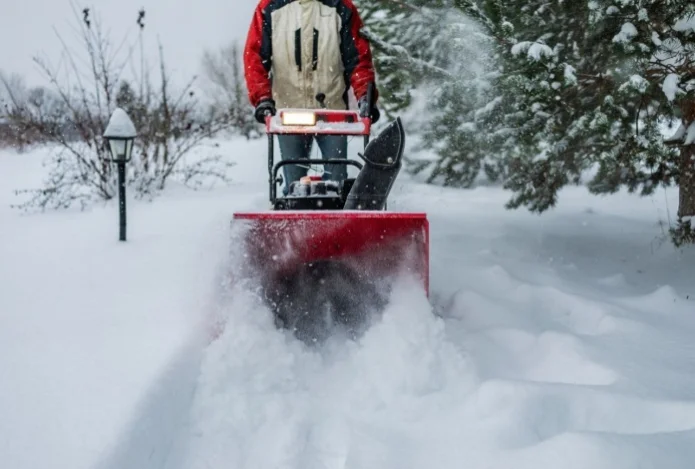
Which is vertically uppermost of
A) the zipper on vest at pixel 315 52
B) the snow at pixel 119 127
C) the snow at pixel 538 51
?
the zipper on vest at pixel 315 52

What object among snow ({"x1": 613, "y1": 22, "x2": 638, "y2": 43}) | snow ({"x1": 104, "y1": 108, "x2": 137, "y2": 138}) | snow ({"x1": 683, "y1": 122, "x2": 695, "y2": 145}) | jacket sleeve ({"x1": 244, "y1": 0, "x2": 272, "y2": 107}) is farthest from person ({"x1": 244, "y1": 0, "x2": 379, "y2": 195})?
snow ({"x1": 683, "y1": 122, "x2": 695, "y2": 145})

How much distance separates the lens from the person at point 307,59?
12.5 feet

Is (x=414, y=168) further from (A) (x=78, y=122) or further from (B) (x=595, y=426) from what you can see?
(B) (x=595, y=426)

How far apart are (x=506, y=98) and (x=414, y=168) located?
359 centimetres

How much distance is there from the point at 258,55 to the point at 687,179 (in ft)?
9.70

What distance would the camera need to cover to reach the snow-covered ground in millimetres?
1746

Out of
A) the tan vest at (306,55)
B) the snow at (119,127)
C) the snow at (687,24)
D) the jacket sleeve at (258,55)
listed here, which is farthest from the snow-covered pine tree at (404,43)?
the snow at (119,127)

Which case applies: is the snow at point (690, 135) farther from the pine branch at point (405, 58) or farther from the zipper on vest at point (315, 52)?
the zipper on vest at point (315, 52)

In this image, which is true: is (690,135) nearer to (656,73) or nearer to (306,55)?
(656,73)

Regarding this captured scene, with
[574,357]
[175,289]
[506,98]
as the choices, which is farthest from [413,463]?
[506,98]

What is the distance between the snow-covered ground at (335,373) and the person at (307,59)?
1.03 metres

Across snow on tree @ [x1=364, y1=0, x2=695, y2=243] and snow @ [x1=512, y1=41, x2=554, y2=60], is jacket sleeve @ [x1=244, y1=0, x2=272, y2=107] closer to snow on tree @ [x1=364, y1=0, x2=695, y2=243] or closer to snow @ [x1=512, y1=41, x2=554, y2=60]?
snow on tree @ [x1=364, y1=0, x2=695, y2=243]

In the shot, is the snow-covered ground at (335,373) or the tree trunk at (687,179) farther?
the tree trunk at (687,179)

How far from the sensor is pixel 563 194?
10062 mm
